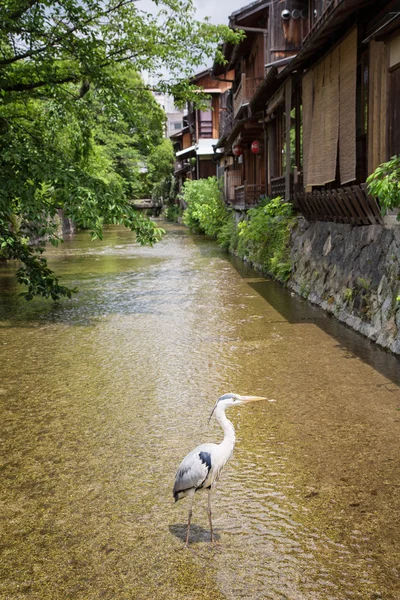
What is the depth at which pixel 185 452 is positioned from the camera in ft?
→ 19.8

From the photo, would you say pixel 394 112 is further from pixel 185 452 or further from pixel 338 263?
pixel 185 452

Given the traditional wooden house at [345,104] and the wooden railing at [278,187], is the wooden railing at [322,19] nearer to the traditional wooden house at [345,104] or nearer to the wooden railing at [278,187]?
the traditional wooden house at [345,104]

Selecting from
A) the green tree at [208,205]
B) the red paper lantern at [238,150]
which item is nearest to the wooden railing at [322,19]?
the red paper lantern at [238,150]

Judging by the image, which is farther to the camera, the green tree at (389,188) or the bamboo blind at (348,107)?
the bamboo blind at (348,107)

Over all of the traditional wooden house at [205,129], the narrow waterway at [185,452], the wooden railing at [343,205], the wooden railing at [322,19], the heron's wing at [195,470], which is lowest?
the narrow waterway at [185,452]

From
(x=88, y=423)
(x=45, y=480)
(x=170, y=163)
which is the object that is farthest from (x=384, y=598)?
(x=170, y=163)

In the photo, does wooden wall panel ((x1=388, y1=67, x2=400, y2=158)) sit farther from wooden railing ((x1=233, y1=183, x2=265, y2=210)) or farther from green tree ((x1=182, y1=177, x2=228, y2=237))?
green tree ((x1=182, y1=177, x2=228, y2=237))

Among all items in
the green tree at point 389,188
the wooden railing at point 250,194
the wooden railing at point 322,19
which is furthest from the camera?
the wooden railing at point 250,194

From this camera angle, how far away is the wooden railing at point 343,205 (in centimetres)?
1061

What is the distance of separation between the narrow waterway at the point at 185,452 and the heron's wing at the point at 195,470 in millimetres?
494

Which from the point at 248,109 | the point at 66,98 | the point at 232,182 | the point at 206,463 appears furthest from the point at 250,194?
the point at 206,463

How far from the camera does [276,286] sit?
671 inches

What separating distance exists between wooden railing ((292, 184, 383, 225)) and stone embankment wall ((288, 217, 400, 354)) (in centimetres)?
23

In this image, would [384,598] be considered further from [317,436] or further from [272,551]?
[317,436]
